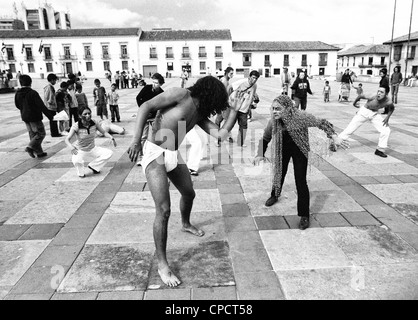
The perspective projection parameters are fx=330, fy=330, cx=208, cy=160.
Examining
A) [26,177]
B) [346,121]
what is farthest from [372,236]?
[346,121]

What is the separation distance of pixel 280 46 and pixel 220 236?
62.4m

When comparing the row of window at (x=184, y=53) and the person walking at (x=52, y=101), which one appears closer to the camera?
the person walking at (x=52, y=101)

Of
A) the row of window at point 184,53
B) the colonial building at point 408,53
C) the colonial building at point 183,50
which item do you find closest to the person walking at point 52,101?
the colonial building at point 408,53

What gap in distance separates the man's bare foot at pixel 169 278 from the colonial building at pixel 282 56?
59.3 metres

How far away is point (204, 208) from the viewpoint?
4.32 metres

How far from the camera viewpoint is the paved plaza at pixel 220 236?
107 inches

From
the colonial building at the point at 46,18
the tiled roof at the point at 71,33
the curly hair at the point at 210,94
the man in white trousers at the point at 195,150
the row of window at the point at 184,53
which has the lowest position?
the man in white trousers at the point at 195,150

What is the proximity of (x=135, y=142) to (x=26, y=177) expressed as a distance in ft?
12.9

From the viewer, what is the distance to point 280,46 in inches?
2387

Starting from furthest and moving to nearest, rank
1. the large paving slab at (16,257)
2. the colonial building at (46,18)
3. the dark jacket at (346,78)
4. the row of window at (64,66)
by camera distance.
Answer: the colonial building at (46,18)
the row of window at (64,66)
the dark jacket at (346,78)
the large paving slab at (16,257)

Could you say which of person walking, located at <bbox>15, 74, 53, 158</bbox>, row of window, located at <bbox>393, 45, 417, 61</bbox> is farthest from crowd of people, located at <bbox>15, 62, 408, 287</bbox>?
row of window, located at <bbox>393, 45, 417, 61</bbox>

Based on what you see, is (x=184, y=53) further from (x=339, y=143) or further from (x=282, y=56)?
(x=339, y=143)

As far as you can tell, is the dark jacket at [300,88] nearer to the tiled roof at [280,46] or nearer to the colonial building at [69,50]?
the tiled roof at [280,46]

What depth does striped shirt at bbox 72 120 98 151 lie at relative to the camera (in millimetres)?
5504
